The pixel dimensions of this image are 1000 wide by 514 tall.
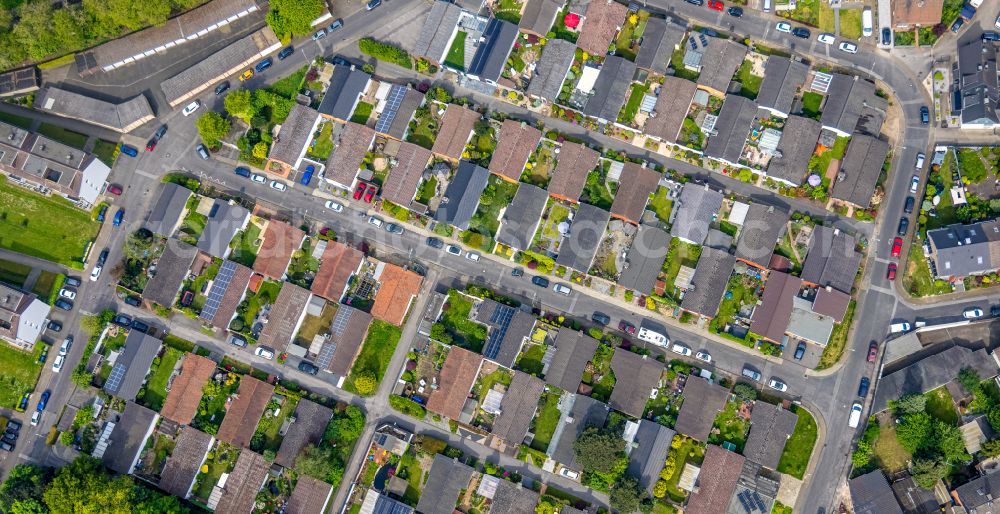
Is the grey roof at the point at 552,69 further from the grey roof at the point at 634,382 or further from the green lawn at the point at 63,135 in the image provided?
the green lawn at the point at 63,135

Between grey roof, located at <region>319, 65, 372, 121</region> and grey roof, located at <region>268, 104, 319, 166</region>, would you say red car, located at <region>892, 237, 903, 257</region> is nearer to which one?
grey roof, located at <region>319, 65, 372, 121</region>

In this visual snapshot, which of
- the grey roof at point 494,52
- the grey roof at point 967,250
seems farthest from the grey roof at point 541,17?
the grey roof at point 967,250

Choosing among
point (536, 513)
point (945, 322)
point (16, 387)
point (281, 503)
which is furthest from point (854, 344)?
point (16, 387)

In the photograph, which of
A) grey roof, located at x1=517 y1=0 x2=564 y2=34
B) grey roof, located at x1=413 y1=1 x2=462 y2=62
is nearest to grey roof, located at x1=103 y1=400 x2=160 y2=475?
grey roof, located at x1=413 y1=1 x2=462 y2=62

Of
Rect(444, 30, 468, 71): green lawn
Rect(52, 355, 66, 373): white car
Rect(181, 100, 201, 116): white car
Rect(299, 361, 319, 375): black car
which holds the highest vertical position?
Rect(444, 30, 468, 71): green lawn

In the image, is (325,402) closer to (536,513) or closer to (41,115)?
(536,513)
